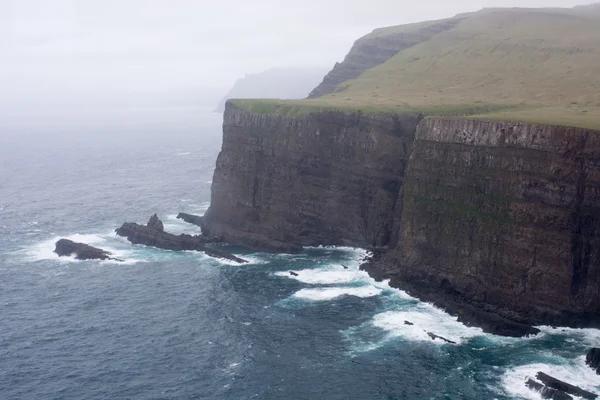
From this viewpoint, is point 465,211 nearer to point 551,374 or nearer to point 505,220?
point 505,220

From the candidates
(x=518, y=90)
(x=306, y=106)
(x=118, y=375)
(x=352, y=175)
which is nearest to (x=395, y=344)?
(x=118, y=375)

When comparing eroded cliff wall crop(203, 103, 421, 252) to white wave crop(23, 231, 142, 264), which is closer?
white wave crop(23, 231, 142, 264)

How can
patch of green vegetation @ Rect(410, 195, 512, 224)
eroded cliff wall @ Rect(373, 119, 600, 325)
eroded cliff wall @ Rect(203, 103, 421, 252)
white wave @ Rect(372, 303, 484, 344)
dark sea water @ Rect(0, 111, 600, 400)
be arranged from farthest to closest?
eroded cliff wall @ Rect(203, 103, 421, 252) → patch of green vegetation @ Rect(410, 195, 512, 224) → eroded cliff wall @ Rect(373, 119, 600, 325) → white wave @ Rect(372, 303, 484, 344) → dark sea water @ Rect(0, 111, 600, 400)

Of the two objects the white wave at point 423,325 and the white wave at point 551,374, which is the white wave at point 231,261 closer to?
the white wave at point 423,325

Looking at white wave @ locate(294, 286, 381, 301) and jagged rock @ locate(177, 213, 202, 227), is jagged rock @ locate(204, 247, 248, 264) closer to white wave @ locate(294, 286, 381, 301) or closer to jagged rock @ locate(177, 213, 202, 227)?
white wave @ locate(294, 286, 381, 301)

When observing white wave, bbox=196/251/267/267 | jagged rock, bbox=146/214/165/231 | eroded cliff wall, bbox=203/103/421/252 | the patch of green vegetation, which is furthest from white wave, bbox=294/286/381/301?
A: jagged rock, bbox=146/214/165/231

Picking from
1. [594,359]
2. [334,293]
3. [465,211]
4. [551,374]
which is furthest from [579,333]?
[334,293]
